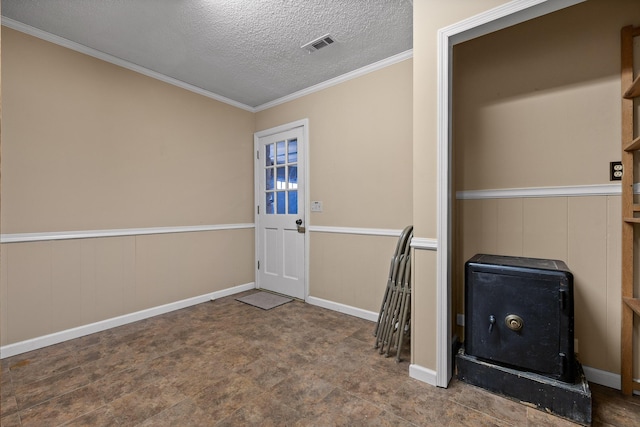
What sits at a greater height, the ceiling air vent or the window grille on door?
the ceiling air vent

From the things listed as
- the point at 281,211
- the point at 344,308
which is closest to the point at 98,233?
the point at 281,211

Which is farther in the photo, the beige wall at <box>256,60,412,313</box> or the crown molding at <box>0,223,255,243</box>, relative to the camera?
the beige wall at <box>256,60,412,313</box>

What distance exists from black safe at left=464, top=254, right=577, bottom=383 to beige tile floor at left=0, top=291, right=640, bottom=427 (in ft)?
0.85

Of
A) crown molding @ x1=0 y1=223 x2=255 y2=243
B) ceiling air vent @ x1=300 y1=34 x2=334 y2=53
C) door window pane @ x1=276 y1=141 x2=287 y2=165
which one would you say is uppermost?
ceiling air vent @ x1=300 y1=34 x2=334 y2=53

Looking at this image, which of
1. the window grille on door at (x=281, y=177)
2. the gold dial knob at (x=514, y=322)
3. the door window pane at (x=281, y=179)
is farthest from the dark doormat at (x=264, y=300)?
the gold dial knob at (x=514, y=322)

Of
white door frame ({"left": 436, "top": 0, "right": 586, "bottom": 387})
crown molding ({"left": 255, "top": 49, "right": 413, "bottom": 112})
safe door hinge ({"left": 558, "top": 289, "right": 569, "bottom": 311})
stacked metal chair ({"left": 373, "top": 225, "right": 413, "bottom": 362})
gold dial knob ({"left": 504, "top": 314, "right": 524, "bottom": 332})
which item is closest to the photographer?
safe door hinge ({"left": 558, "top": 289, "right": 569, "bottom": 311})

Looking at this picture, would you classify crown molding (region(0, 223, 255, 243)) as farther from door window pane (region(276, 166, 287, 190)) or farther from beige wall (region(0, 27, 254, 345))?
door window pane (region(276, 166, 287, 190))

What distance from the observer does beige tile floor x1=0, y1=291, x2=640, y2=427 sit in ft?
5.89

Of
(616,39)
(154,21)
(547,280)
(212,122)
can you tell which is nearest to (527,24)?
(616,39)

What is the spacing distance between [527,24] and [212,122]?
321cm

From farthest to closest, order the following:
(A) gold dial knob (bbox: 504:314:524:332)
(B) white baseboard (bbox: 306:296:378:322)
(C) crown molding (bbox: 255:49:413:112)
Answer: (B) white baseboard (bbox: 306:296:378:322) → (C) crown molding (bbox: 255:49:413:112) → (A) gold dial knob (bbox: 504:314:524:332)

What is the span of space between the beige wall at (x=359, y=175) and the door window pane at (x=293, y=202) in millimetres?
270

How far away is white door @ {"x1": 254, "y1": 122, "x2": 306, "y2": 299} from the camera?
384 cm

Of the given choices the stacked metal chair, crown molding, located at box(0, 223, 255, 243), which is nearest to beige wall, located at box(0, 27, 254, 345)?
crown molding, located at box(0, 223, 255, 243)
